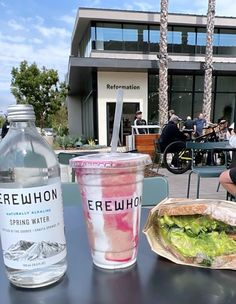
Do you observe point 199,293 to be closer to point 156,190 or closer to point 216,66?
point 156,190

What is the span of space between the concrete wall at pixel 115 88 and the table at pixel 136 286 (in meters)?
12.4

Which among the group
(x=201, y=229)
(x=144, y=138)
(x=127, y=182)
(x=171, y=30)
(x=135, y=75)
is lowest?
(x=144, y=138)

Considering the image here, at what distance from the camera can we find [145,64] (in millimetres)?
12242

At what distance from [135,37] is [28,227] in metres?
14.0

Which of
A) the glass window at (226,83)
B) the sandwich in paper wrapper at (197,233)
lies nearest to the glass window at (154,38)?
the glass window at (226,83)

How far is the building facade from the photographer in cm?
1269

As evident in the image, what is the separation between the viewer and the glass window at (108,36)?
42.9 ft

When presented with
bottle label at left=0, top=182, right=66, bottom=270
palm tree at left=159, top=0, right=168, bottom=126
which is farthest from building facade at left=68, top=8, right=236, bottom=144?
bottle label at left=0, top=182, right=66, bottom=270

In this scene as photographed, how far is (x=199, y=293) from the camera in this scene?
23.9 inches

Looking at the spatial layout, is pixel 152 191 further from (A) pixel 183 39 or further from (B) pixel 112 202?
(A) pixel 183 39

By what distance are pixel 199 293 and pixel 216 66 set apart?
45.2ft

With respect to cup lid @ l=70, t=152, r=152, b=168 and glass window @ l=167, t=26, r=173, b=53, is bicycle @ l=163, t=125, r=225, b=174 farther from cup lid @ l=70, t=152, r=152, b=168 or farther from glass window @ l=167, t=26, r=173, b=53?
glass window @ l=167, t=26, r=173, b=53

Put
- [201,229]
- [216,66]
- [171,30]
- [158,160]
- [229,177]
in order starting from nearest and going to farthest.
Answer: [201,229] < [229,177] < [158,160] < [216,66] < [171,30]

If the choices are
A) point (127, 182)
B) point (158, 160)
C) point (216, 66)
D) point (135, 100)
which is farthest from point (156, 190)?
point (216, 66)
